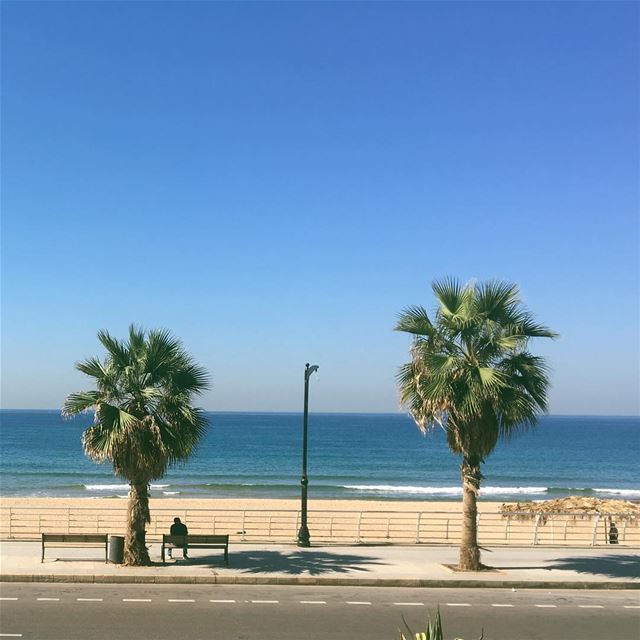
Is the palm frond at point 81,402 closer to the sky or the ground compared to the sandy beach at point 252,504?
closer to the sky

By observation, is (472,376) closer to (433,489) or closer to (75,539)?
(75,539)

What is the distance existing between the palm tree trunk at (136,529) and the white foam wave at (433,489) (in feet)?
169

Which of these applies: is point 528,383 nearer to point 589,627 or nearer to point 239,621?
point 589,627

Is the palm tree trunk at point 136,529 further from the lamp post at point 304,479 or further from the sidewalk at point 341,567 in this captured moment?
the lamp post at point 304,479

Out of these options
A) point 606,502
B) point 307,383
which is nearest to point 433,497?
point 606,502

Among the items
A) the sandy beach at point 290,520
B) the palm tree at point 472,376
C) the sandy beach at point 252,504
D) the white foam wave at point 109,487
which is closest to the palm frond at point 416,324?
the palm tree at point 472,376

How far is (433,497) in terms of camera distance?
6462cm

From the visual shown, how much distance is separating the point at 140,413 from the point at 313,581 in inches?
221

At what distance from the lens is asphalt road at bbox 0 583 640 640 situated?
13403mm

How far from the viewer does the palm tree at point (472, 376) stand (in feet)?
60.6

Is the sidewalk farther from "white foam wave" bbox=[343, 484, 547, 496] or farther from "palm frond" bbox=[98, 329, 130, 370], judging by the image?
"white foam wave" bbox=[343, 484, 547, 496]

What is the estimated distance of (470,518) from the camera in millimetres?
19062

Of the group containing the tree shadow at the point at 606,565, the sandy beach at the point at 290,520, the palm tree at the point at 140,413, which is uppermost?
the palm tree at the point at 140,413

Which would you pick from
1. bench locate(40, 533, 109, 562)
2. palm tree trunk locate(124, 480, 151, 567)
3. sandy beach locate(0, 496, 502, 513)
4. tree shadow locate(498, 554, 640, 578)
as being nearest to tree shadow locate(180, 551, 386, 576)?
palm tree trunk locate(124, 480, 151, 567)
